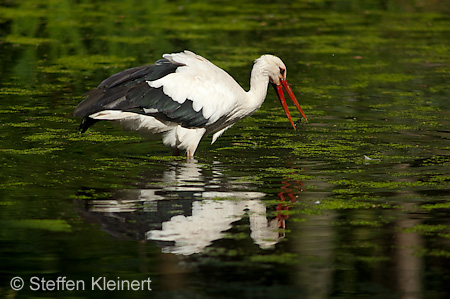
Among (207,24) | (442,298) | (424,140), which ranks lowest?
(442,298)

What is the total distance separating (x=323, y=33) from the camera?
18.3 meters

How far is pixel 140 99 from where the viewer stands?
9141 mm

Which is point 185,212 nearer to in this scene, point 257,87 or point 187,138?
point 187,138

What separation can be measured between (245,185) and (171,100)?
158 cm

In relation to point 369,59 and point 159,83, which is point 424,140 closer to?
point 159,83

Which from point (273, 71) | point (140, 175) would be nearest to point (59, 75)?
point (273, 71)

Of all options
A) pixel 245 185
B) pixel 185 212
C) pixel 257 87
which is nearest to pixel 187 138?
pixel 257 87

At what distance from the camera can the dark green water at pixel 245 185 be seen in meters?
5.90

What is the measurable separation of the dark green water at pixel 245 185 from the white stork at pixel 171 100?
0.35 meters

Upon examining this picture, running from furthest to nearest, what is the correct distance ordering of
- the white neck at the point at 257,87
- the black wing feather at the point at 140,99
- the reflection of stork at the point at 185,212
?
the white neck at the point at 257,87
the black wing feather at the point at 140,99
the reflection of stork at the point at 185,212

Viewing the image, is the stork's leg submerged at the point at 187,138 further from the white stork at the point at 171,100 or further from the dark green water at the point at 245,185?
the dark green water at the point at 245,185

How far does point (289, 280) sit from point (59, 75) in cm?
911

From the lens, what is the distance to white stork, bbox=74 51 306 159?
29.9ft

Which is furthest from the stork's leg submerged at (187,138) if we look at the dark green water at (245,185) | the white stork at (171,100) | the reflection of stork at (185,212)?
the reflection of stork at (185,212)
